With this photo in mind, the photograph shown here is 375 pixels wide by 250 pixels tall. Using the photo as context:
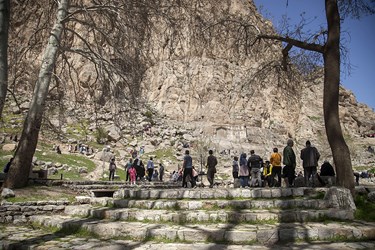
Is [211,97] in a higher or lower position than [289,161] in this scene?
higher

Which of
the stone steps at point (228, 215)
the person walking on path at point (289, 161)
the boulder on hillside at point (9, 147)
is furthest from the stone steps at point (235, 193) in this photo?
the boulder on hillside at point (9, 147)

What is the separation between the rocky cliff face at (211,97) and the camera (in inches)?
358

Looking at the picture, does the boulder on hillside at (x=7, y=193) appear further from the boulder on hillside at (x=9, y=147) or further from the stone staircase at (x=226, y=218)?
the boulder on hillside at (x=9, y=147)

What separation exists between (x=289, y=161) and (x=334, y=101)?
313 cm

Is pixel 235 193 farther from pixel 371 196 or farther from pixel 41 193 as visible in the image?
pixel 41 193

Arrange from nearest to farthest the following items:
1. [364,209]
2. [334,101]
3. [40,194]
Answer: [364,209] → [334,101] → [40,194]

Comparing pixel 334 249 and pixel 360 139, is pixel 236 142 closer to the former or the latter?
pixel 360 139

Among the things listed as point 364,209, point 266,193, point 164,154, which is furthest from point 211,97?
point 364,209

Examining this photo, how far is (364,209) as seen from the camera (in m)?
6.31

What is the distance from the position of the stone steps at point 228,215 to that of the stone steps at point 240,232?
218 millimetres

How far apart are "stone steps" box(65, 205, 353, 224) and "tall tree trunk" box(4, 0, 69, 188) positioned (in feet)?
14.0

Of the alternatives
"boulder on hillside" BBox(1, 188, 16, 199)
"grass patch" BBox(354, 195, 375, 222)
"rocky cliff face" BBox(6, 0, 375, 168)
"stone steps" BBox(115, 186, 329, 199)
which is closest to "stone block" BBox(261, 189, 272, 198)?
"stone steps" BBox(115, 186, 329, 199)

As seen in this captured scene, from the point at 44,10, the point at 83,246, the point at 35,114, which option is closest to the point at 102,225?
the point at 83,246

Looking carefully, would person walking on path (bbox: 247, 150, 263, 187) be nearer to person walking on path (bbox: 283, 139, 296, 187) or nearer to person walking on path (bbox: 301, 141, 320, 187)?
person walking on path (bbox: 283, 139, 296, 187)
